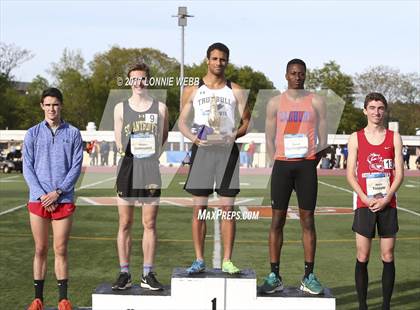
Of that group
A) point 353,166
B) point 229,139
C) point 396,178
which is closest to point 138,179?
point 229,139

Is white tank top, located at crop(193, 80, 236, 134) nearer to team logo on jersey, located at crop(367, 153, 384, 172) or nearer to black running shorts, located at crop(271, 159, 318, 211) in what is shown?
black running shorts, located at crop(271, 159, 318, 211)

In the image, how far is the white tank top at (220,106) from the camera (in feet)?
18.3

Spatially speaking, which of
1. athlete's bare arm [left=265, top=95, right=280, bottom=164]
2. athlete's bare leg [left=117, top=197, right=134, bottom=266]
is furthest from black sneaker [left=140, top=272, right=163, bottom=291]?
athlete's bare arm [left=265, top=95, right=280, bottom=164]

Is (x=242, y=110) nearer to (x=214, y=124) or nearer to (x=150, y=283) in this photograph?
(x=214, y=124)

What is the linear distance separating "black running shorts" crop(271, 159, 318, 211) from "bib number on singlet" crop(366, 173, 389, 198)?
1.52 ft

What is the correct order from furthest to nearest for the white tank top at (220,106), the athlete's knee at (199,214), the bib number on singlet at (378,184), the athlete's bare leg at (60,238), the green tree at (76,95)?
the green tree at (76,95)
the athlete's knee at (199,214)
the white tank top at (220,106)
the bib number on singlet at (378,184)
the athlete's bare leg at (60,238)

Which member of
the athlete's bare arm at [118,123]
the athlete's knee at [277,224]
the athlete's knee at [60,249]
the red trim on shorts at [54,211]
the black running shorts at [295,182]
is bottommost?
the athlete's knee at [60,249]

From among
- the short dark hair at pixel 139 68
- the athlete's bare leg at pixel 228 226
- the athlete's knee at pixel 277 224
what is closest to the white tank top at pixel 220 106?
the short dark hair at pixel 139 68

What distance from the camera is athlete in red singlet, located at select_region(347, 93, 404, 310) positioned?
5473 mm

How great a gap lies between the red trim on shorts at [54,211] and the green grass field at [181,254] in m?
1.19

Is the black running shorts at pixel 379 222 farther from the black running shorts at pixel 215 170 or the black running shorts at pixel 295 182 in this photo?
the black running shorts at pixel 215 170

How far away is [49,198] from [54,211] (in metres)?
0.15

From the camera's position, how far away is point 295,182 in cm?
566

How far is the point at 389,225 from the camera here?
18.0 feet
